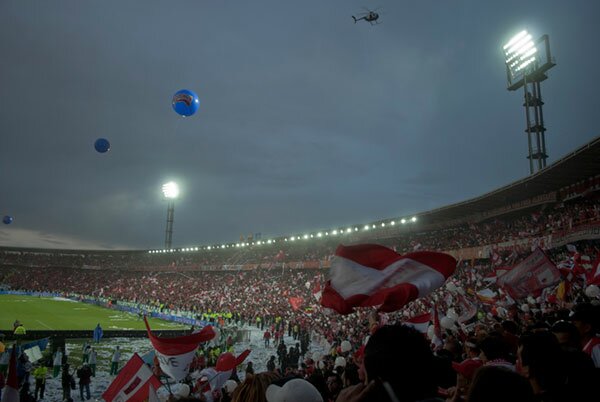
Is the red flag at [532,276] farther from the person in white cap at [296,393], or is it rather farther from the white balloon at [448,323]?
the person in white cap at [296,393]

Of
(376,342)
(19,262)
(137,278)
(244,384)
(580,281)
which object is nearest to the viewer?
(376,342)

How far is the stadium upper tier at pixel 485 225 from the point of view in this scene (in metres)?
25.9

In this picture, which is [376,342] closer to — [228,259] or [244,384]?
[244,384]

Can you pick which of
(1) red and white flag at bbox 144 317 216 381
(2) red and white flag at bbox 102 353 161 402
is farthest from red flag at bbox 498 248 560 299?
(2) red and white flag at bbox 102 353 161 402

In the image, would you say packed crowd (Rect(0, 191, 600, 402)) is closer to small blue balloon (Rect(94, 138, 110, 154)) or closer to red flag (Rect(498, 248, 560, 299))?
red flag (Rect(498, 248, 560, 299))

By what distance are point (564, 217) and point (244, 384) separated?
97.7ft

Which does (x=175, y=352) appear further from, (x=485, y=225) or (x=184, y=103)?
(x=485, y=225)

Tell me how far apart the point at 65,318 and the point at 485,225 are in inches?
1611

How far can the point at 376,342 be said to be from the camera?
2.06 m

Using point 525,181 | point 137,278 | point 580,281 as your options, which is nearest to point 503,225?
point 525,181

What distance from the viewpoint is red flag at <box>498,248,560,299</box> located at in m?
10.8

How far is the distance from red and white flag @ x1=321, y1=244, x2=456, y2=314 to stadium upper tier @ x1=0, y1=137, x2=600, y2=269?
70.0 feet

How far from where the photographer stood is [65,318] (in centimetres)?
3869

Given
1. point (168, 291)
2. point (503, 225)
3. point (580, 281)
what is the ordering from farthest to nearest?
1. point (168, 291)
2. point (503, 225)
3. point (580, 281)
